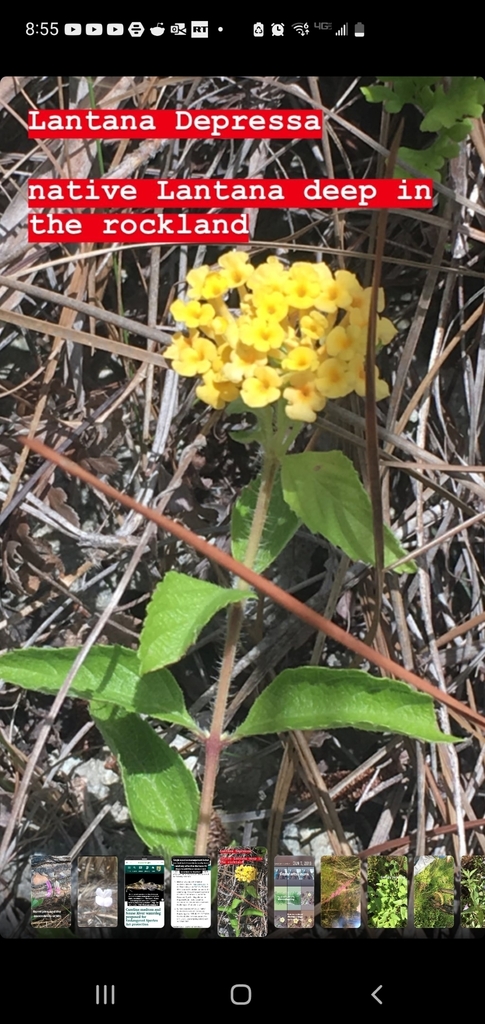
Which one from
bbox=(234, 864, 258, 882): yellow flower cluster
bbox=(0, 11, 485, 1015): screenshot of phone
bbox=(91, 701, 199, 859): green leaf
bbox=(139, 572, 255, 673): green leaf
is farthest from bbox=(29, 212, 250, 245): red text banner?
bbox=(234, 864, 258, 882): yellow flower cluster

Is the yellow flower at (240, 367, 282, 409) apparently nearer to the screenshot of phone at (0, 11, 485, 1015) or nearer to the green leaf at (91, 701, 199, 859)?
the screenshot of phone at (0, 11, 485, 1015)

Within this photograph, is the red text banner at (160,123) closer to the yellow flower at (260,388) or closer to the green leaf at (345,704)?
the yellow flower at (260,388)

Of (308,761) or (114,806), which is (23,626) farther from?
(308,761)

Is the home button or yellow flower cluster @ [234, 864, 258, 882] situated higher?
yellow flower cluster @ [234, 864, 258, 882]

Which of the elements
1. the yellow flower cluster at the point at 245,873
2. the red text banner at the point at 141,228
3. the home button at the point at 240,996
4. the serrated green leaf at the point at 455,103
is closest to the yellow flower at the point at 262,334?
the red text banner at the point at 141,228
